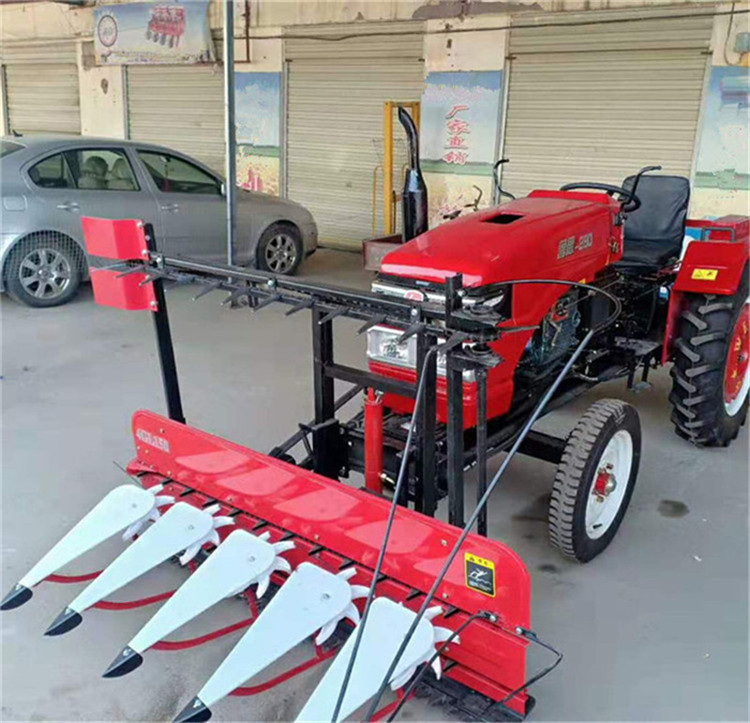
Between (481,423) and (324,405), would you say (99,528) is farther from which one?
(481,423)

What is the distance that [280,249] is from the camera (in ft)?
24.8

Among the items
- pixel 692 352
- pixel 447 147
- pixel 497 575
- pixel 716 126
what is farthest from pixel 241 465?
pixel 447 147

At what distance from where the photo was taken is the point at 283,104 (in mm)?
9688

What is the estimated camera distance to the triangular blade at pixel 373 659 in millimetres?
1819

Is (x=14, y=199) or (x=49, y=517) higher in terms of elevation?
(x=14, y=199)

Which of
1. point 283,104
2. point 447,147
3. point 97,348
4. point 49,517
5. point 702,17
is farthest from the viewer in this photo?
point 283,104

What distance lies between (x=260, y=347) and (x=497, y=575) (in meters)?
3.71

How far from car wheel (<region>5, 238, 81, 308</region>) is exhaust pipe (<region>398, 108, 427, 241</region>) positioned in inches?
112

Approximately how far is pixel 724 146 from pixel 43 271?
6023mm

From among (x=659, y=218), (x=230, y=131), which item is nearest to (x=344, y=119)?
(x=230, y=131)

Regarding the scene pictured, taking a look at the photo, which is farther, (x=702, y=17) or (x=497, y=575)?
(x=702, y=17)

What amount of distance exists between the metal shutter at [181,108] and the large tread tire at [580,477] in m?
8.80

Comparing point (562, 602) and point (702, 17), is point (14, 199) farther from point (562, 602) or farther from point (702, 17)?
point (702, 17)

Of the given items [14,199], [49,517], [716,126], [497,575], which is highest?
[716,126]
